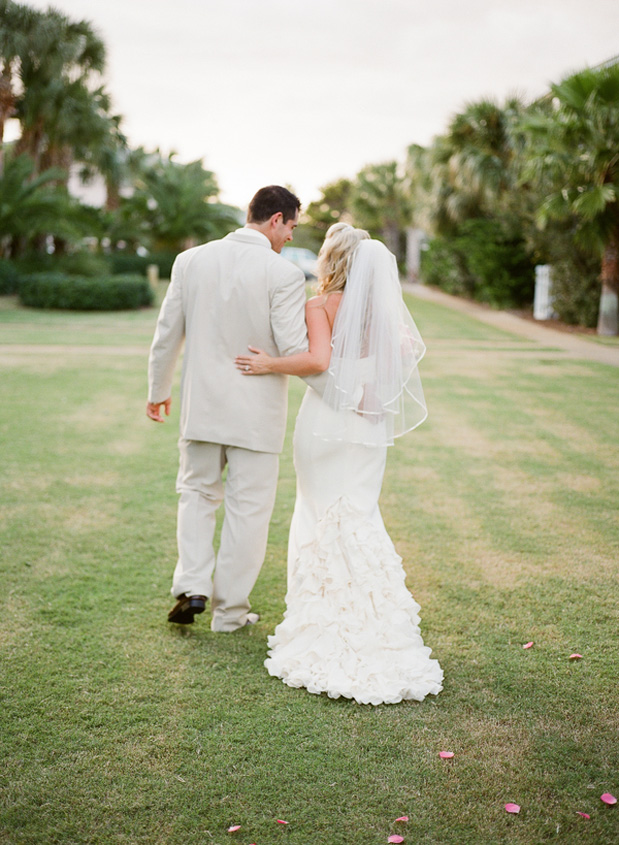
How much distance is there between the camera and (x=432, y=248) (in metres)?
30.3

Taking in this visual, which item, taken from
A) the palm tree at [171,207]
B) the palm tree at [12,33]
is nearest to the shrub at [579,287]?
the palm tree at [12,33]

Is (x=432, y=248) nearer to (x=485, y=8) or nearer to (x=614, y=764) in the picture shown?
(x=485, y=8)

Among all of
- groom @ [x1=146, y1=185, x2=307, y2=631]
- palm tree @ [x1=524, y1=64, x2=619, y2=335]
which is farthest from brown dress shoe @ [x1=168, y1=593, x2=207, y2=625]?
palm tree @ [x1=524, y1=64, x2=619, y2=335]

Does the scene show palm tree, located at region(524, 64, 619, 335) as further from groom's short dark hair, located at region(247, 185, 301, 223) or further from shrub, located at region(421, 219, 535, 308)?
groom's short dark hair, located at region(247, 185, 301, 223)

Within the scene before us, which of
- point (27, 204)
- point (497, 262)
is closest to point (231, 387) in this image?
point (497, 262)

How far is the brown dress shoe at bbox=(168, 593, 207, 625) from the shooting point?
3.72 meters

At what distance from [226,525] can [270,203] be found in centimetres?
151

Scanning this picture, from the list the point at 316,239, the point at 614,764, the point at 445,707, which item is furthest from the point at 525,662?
the point at 316,239

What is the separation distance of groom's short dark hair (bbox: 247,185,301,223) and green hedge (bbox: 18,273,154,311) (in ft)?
62.4

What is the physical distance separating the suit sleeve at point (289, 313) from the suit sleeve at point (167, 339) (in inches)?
18.6

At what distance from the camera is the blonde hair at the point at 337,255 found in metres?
3.60

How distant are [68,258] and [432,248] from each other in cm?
1338

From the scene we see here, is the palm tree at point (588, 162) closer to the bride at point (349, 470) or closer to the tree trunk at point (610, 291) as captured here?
the tree trunk at point (610, 291)

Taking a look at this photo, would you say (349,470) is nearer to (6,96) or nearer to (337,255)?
(337,255)
